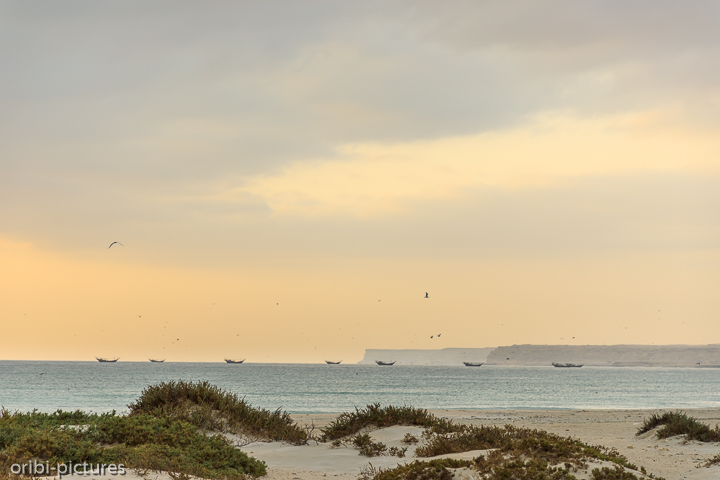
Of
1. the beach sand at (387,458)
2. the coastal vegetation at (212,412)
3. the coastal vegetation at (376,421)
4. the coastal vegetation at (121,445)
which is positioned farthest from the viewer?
the coastal vegetation at (376,421)

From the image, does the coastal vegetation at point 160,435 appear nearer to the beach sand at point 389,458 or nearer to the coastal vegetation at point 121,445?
the coastal vegetation at point 121,445

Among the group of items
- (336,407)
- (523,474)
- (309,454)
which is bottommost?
(336,407)

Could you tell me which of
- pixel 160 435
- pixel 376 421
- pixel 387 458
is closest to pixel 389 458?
pixel 387 458

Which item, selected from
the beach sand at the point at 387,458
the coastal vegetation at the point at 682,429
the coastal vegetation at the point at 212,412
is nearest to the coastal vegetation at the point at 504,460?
the beach sand at the point at 387,458

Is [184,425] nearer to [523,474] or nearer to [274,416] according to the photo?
[274,416]

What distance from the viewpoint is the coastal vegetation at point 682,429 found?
1720 cm

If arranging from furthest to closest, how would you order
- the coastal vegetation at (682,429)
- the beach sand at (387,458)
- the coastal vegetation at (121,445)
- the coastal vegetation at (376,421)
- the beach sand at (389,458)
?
the coastal vegetation at (682,429) < the coastal vegetation at (376,421) < the beach sand at (389,458) < the beach sand at (387,458) < the coastal vegetation at (121,445)

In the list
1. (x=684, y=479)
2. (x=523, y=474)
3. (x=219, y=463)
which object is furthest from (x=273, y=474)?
(x=684, y=479)

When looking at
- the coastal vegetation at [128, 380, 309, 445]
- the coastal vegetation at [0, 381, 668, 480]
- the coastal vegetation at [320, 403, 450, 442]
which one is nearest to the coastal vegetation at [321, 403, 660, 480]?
the coastal vegetation at [0, 381, 668, 480]

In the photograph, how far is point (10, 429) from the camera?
10.8 m

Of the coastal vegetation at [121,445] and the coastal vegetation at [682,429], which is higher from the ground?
the coastal vegetation at [121,445]

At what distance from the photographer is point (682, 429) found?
1831 centimetres

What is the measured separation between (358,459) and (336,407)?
34647mm

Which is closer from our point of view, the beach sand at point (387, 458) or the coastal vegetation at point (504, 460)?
the coastal vegetation at point (504, 460)
